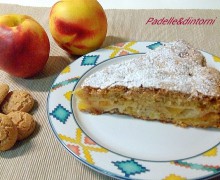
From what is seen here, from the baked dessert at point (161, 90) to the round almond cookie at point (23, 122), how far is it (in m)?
0.16

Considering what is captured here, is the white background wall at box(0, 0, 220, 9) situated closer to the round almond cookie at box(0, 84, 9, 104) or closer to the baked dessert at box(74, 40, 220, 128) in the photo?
the baked dessert at box(74, 40, 220, 128)

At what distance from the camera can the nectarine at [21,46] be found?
115cm

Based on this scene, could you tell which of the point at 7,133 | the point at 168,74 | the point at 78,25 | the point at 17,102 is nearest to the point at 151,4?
the point at 78,25

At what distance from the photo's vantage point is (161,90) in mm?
998

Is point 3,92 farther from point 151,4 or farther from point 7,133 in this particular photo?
point 151,4

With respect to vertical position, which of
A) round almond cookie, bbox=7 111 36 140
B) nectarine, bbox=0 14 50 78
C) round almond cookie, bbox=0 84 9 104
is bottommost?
round almond cookie, bbox=7 111 36 140

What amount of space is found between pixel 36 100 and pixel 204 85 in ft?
1.81

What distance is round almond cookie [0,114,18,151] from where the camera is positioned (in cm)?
93

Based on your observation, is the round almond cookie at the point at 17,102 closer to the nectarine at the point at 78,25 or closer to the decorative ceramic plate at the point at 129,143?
the decorative ceramic plate at the point at 129,143

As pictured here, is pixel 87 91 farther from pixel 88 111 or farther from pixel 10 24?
pixel 10 24

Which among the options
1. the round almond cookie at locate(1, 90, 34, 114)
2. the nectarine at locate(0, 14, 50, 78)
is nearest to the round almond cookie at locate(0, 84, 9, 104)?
the round almond cookie at locate(1, 90, 34, 114)

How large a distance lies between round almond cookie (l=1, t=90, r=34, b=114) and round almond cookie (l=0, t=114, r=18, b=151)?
10 cm

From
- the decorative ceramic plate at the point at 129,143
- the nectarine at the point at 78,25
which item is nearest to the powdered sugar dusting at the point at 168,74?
the decorative ceramic plate at the point at 129,143

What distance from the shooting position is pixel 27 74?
48.4 inches
